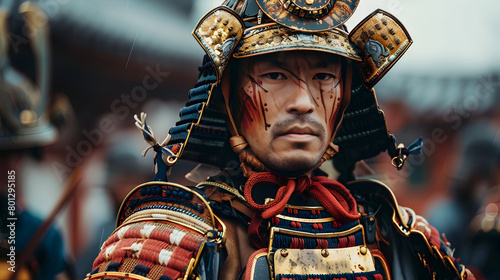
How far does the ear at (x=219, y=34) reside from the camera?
182 centimetres

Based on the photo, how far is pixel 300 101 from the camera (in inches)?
72.8

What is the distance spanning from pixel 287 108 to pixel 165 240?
64 centimetres

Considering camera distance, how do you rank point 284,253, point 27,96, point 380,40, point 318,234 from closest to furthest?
point 284,253 → point 318,234 → point 380,40 → point 27,96

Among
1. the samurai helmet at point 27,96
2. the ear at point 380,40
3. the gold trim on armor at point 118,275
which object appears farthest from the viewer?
the samurai helmet at point 27,96

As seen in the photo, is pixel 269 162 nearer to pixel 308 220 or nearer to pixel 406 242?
pixel 308 220

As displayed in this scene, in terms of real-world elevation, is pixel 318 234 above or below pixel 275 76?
below

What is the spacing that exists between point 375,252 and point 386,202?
0.80 feet

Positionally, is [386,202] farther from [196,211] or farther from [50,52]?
[50,52]

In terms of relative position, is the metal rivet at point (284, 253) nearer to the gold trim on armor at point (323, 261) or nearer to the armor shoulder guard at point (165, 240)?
the gold trim on armor at point (323, 261)

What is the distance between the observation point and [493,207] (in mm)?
3436

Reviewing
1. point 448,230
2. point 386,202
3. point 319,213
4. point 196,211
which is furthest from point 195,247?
point 448,230

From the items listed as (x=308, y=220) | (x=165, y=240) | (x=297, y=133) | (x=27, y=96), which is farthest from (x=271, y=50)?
(x=27, y=96)

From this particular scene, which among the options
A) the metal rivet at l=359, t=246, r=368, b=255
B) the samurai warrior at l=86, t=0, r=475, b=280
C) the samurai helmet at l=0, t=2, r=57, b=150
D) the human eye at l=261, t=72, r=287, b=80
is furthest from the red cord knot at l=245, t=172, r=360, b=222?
the samurai helmet at l=0, t=2, r=57, b=150

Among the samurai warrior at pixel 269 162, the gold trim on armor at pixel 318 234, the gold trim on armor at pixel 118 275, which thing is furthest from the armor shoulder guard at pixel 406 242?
the gold trim on armor at pixel 118 275
